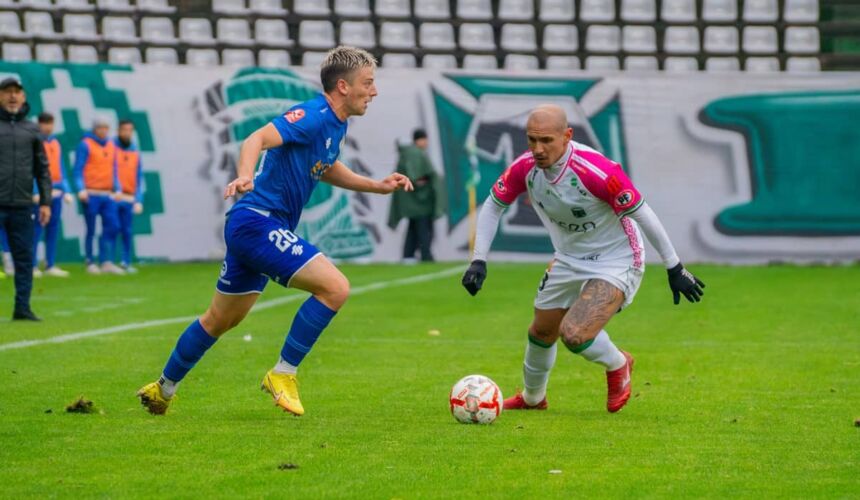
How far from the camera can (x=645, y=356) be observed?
39.2 ft

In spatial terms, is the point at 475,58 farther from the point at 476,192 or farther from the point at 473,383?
the point at 473,383

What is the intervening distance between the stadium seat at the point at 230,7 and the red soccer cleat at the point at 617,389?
63.0 ft

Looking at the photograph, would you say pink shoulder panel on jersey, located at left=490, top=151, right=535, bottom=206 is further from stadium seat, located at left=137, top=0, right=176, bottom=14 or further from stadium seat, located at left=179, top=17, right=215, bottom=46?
stadium seat, located at left=137, top=0, right=176, bottom=14

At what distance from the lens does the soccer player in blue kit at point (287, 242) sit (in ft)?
26.4

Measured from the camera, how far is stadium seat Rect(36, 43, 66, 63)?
25531 millimetres

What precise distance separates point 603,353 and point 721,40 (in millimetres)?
19718

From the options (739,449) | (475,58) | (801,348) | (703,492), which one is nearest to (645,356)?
(801,348)

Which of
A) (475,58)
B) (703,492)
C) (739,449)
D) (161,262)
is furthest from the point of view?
(475,58)

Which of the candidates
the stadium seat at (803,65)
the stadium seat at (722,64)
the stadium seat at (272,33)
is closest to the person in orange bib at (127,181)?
the stadium seat at (272,33)

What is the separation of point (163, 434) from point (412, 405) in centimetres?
182

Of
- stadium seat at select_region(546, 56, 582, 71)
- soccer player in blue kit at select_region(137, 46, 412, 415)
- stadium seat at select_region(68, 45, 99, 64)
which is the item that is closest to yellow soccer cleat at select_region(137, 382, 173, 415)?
soccer player in blue kit at select_region(137, 46, 412, 415)

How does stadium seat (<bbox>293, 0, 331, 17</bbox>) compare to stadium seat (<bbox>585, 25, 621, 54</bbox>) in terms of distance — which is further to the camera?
stadium seat (<bbox>585, 25, 621, 54</bbox>)

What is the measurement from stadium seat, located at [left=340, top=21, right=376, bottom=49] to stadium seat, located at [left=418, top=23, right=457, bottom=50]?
934mm

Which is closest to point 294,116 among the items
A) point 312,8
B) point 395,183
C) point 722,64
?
point 395,183
